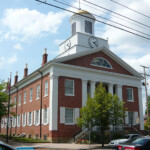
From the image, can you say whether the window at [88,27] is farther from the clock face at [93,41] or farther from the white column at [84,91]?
the white column at [84,91]

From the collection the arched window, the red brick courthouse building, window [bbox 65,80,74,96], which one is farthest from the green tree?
the arched window

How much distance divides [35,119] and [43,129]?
3433 millimetres

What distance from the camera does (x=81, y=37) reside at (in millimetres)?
37906

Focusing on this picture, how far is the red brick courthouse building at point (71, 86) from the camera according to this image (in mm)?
28781

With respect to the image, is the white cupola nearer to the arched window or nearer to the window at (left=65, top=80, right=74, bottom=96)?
the arched window

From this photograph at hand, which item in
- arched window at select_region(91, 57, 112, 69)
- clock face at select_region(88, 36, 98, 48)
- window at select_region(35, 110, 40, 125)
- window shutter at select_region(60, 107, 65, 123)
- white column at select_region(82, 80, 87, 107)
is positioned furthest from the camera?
clock face at select_region(88, 36, 98, 48)

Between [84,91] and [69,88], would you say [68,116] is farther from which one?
[84,91]

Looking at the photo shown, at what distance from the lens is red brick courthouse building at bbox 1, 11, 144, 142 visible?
94.4 feet

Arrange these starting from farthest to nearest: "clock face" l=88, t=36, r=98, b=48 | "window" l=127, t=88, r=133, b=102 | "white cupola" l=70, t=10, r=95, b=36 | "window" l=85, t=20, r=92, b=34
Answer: "window" l=85, t=20, r=92, b=34 → "white cupola" l=70, t=10, r=95, b=36 → "clock face" l=88, t=36, r=98, b=48 → "window" l=127, t=88, r=133, b=102

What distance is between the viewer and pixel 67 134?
1114 inches

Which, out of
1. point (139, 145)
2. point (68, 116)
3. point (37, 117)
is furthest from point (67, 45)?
point (139, 145)

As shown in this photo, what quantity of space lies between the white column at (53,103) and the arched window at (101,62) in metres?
6.58

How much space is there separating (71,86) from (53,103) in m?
3.54

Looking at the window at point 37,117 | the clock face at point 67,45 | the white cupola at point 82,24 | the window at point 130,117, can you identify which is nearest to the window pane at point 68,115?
the window at point 37,117
